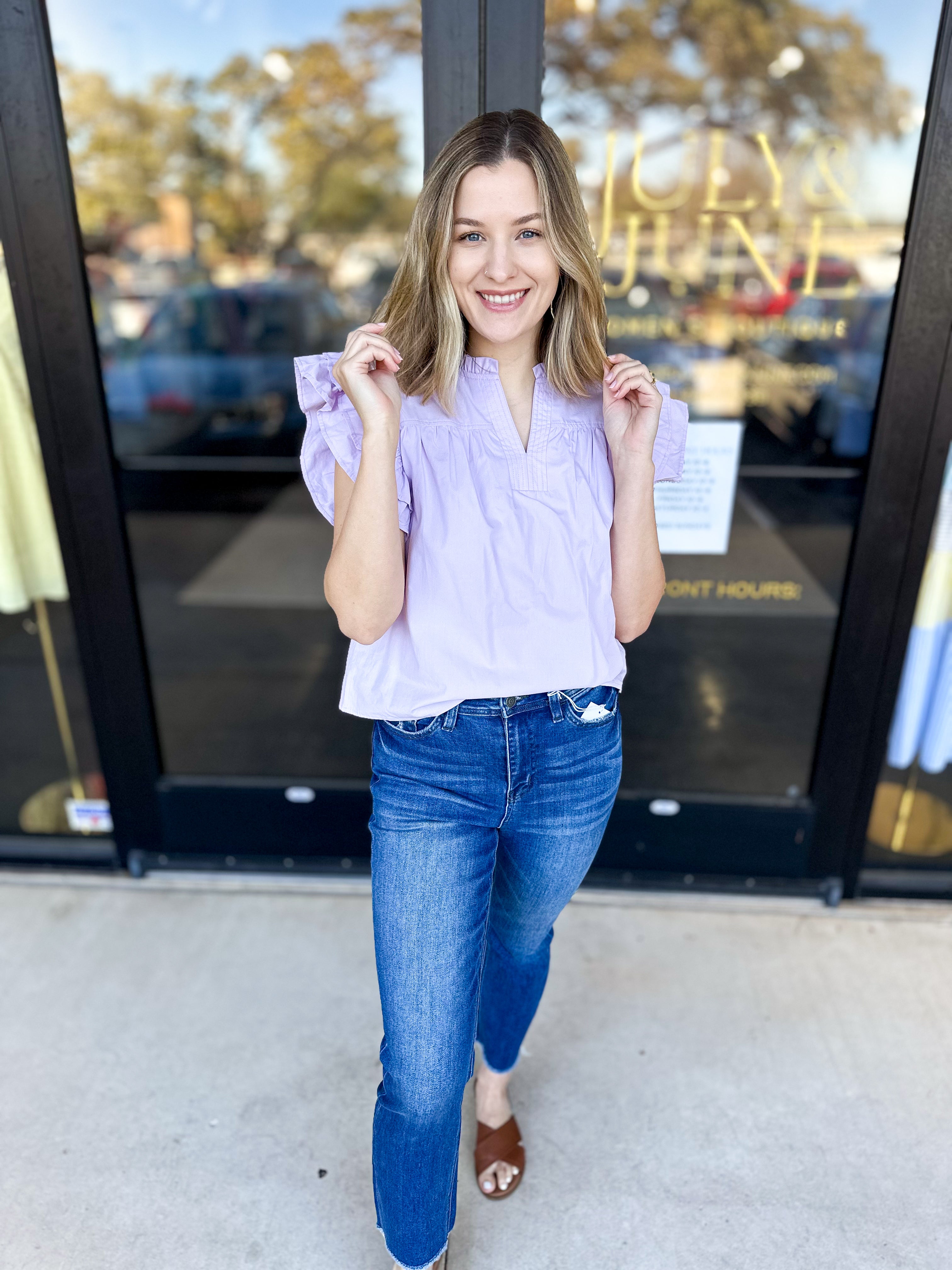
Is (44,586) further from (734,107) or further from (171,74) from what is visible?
(171,74)

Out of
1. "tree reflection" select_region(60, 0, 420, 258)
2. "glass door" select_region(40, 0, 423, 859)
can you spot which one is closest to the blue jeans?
"glass door" select_region(40, 0, 423, 859)

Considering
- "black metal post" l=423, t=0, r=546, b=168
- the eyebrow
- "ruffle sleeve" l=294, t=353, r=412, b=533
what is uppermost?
"black metal post" l=423, t=0, r=546, b=168

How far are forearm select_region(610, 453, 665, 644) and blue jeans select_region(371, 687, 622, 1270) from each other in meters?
0.15

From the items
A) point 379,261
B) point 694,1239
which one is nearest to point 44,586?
point 694,1239

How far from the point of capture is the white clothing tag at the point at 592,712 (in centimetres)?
134

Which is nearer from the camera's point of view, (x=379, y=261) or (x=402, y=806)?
(x=402, y=806)

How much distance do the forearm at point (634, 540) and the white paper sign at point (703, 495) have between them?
78 centimetres

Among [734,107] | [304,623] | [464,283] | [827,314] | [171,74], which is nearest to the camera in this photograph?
[464,283]

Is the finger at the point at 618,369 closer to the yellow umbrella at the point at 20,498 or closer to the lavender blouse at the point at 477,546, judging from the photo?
the lavender blouse at the point at 477,546

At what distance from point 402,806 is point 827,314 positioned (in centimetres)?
338

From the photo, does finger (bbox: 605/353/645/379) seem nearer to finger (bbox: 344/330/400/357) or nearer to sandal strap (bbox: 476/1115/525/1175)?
finger (bbox: 344/330/400/357)

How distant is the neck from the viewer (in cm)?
130

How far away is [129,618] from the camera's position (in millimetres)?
2281

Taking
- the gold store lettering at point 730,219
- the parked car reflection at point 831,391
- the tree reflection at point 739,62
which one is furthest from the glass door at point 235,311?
the parked car reflection at point 831,391
